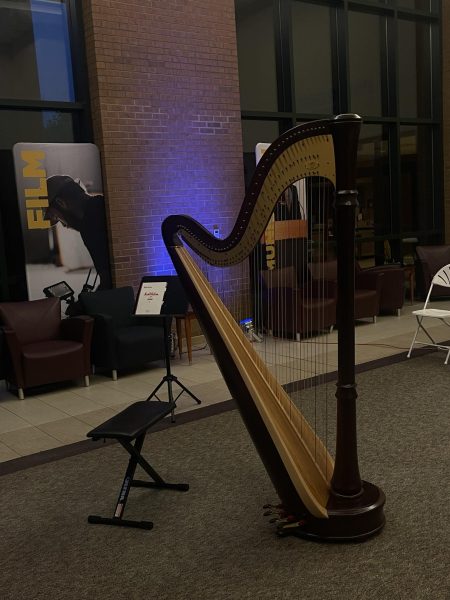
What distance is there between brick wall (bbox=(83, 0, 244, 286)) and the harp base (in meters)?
4.20

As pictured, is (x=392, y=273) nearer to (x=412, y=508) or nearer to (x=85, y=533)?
(x=412, y=508)

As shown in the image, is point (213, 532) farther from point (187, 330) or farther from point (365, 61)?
point (365, 61)

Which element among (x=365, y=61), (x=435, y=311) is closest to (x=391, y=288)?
(x=435, y=311)

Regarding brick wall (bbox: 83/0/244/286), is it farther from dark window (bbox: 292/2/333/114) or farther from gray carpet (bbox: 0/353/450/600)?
gray carpet (bbox: 0/353/450/600)

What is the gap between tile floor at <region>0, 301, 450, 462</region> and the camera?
4.27 meters

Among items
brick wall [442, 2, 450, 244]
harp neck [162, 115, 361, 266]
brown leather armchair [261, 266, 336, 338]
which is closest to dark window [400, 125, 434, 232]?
brick wall [442, 2, 450, 244]

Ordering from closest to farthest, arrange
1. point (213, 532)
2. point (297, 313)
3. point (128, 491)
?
point (213, 532) → point (128, 491) → point (297, 313)

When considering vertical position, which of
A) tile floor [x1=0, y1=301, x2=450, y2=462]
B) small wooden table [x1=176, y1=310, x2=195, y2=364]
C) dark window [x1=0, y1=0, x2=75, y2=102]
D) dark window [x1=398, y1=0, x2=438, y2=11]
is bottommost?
tile floor [x1=0, y1=301, x2=450, y2=462]

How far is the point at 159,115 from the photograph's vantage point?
640 centimetres

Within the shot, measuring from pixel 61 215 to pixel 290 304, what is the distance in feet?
7.90

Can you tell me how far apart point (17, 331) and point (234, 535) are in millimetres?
3394

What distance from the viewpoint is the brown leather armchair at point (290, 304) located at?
4473 millimetres

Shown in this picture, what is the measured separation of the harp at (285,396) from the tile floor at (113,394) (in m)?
0.81

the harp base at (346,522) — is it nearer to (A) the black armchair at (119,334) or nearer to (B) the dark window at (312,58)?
(A) the black armchair at (119,334)
